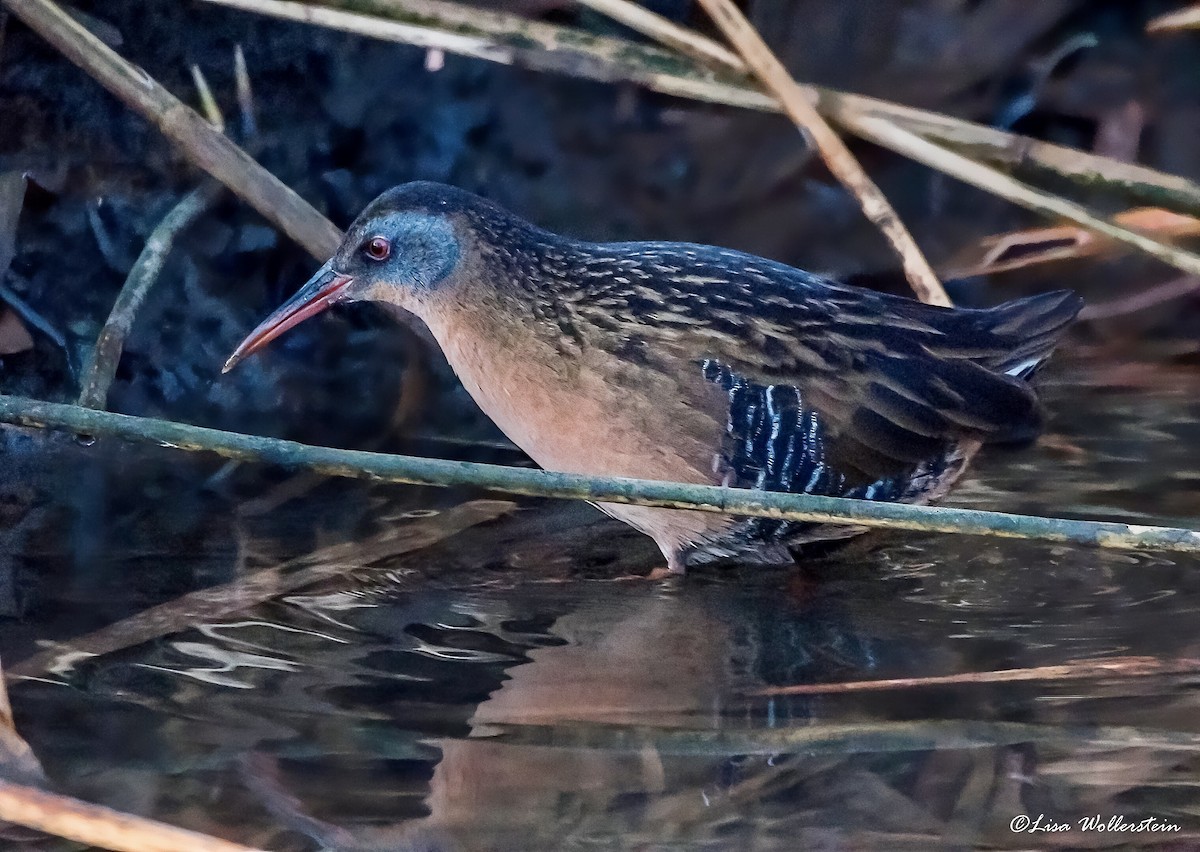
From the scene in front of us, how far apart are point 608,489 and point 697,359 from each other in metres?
0.57

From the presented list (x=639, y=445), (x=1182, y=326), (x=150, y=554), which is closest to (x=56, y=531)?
(x=150, y=554)

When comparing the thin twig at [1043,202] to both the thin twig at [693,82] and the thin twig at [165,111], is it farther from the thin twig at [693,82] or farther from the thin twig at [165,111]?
the thin twig at [165,111]

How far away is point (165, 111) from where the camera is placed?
96.0 inches

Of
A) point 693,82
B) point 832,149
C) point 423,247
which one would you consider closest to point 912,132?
point 832,149

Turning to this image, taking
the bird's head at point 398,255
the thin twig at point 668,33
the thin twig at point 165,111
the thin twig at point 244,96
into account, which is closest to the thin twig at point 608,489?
the bird's head at point 398,255

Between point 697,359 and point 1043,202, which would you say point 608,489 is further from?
point 1043,202

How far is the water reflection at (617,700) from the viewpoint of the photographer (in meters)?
1.53

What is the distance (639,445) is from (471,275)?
16.1 inches

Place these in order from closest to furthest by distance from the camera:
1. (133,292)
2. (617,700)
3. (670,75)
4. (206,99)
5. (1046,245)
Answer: (617,700), (133,292), (670,75), (206,99), (1046,245)

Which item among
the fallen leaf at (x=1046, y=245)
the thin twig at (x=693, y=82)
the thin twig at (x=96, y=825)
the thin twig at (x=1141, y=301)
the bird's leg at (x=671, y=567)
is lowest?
the thin twig at (x=96, y=825)

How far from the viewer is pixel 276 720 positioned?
171 centimetres

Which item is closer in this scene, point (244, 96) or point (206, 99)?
point (206, 99)

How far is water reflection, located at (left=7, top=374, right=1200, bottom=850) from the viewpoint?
5.00ft

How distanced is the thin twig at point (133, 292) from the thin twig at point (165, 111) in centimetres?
19
